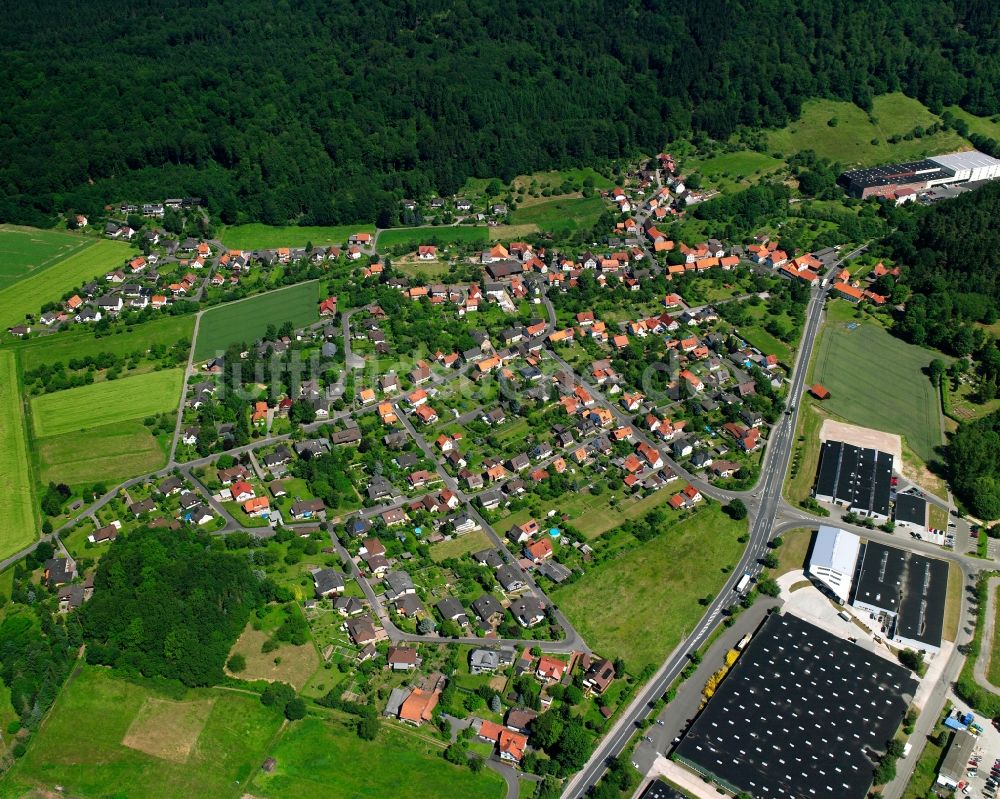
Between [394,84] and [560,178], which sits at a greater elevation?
[394,84]

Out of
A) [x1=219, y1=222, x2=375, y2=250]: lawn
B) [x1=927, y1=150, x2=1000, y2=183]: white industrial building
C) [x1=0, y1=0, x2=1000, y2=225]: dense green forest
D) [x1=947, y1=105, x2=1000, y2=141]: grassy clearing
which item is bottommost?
[x1=219, y1=222, x2=375, y2=250]: lawn

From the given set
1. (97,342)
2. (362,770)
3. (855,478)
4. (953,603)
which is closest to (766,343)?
(855,478)

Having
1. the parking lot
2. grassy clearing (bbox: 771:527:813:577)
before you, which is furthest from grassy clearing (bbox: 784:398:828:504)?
the parking lot

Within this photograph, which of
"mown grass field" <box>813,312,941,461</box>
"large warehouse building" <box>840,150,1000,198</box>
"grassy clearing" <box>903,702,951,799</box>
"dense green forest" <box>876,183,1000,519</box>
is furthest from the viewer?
"large warehouse building" <box>840,150,1000,198</box>

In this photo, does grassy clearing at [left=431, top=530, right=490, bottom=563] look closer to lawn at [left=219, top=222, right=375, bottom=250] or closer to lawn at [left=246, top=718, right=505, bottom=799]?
lawn at [left=246, top=718, right=505, bottom=799]

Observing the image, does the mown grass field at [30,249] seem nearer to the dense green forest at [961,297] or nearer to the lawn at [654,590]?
the lawn at [654,590]

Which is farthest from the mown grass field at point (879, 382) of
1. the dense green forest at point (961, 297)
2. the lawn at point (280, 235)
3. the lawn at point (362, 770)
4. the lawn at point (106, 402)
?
the lawn at point (106, 402)

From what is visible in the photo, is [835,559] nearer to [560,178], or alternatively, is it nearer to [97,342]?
[97,342]
